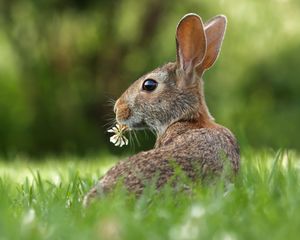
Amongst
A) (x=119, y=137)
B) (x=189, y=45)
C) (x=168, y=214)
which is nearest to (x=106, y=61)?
(x=119, y=137)

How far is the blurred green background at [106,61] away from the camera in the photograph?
48.1 ft

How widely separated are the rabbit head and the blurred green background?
909 centimetres

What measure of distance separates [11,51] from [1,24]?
30.7 inches

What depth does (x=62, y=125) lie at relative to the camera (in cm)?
1462

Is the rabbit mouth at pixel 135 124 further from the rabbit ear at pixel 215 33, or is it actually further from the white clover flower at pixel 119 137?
the rabbit ear at pixel 215 33

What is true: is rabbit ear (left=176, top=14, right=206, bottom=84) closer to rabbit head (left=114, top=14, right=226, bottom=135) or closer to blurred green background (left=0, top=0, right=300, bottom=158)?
rabbit head (left=114, top=14, right=226, bottom=135)

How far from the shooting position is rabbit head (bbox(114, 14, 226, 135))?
16.2ft

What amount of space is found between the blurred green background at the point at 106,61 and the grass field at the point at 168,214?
10.4m

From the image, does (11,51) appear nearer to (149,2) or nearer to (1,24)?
(1,24)

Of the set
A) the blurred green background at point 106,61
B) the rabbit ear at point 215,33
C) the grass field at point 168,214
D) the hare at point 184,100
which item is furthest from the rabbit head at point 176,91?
the blurred green background at point 106,61

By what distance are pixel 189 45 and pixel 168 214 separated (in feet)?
6.70

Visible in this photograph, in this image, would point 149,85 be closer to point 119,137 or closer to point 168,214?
point 119,137

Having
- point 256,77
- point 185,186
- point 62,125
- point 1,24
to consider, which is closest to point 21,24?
point 1,24

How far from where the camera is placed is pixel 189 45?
199 inches
